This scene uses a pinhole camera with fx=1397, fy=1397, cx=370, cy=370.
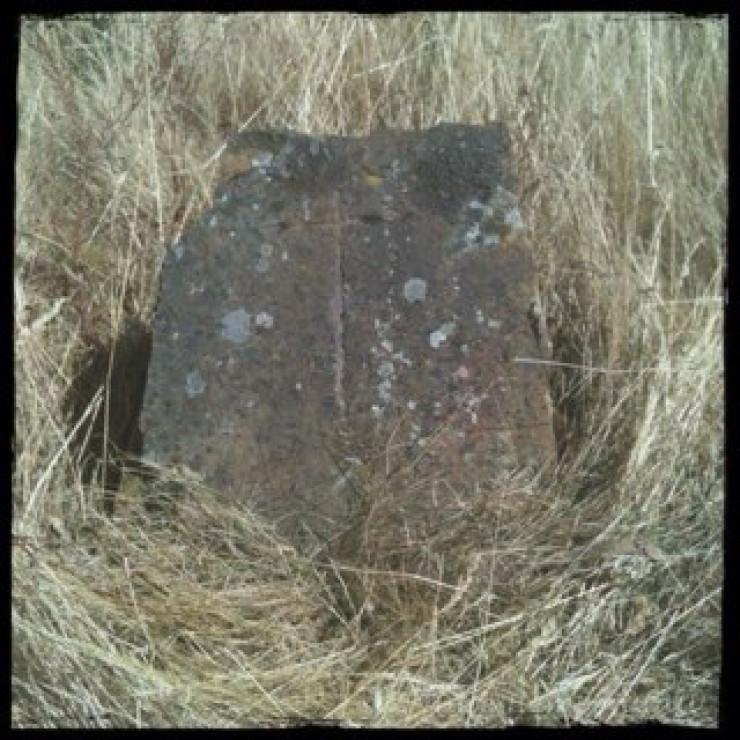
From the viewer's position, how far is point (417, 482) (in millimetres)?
2920

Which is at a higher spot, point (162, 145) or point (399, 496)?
point (162, 145)

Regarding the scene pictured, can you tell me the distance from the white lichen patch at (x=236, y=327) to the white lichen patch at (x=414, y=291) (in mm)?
339

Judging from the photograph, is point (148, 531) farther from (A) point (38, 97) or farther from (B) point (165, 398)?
(A) point (38, 97)

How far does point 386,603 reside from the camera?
9.43 ft

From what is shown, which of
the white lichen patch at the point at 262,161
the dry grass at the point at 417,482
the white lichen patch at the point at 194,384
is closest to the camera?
→ the dry grass at the point at 417,482

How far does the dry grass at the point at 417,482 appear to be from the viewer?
2822 mm

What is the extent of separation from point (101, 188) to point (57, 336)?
0.54 m

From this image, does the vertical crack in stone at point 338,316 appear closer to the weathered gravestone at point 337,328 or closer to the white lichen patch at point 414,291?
the weathered gravestone at point 337,328

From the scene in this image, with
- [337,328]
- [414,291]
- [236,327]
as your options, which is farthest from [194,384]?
[414,291]

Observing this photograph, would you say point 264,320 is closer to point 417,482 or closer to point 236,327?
point 236,327

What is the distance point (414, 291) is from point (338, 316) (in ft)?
0.56

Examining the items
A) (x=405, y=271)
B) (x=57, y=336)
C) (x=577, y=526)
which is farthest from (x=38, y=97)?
(x=577, y=526)

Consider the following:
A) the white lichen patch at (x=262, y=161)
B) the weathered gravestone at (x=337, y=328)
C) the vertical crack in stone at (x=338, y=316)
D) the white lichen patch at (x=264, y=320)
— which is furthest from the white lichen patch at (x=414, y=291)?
the white lichen patch at (x=262, y=161)

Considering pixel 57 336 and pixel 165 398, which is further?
pixel 57 336
